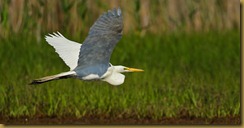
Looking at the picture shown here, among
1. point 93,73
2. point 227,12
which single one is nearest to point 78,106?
point 93,73

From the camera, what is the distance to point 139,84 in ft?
21.8

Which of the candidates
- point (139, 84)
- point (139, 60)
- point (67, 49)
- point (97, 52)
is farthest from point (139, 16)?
point (97, 52)

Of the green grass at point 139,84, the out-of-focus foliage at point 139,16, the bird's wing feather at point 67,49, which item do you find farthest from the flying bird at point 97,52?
the out-of-focus foliage at point 139,16

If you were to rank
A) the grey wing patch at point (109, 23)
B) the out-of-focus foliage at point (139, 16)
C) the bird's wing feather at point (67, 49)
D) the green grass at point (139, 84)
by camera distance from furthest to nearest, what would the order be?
the out-of-focus foliage at point (139, 16), the green grass at point (139, 84), the bird's wing feather at point (67, 49), the grey wing patch at point (109, 23)

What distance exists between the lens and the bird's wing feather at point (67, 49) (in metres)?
5.47

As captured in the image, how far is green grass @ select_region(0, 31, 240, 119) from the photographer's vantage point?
607 centimetres

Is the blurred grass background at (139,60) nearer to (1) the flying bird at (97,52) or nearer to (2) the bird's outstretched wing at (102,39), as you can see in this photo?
(1) the flying bird at (97,52)

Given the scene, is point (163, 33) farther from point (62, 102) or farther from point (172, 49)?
point (62, 102)

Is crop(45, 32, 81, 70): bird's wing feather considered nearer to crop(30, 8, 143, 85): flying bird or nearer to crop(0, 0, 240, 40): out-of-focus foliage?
crop(30, 8, 143, 85): flying bird

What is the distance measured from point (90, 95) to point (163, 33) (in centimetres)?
288

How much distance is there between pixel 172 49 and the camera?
8227 mm

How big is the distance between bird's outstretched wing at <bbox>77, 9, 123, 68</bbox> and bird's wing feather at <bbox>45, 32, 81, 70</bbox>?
0.20 m

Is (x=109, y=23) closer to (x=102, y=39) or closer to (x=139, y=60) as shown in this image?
(x=102, y=39)

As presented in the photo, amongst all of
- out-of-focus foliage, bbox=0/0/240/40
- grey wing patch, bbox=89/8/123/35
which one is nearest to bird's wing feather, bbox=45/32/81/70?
grey wing patch, bbox=89/8/123/35
